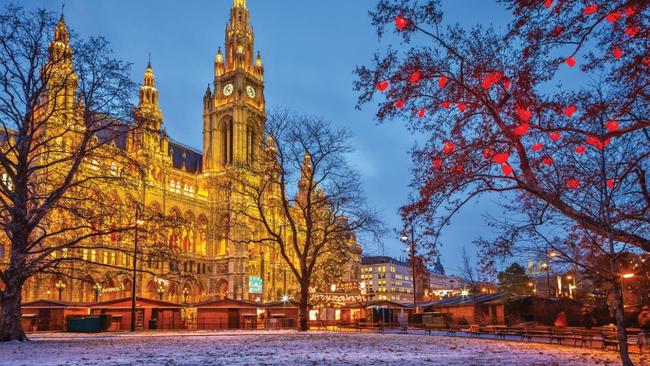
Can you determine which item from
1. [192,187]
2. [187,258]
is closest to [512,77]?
[187,258]

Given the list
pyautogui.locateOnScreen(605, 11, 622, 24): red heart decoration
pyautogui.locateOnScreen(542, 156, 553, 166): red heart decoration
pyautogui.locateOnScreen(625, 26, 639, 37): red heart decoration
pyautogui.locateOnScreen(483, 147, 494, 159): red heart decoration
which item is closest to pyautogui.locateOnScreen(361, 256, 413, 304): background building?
pyautogui.locateOnScreen(542, 156, 553, 166): red heart decoration

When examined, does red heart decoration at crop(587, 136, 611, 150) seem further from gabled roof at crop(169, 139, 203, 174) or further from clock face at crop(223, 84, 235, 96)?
clock face at crop(223, 84, 235, 96)

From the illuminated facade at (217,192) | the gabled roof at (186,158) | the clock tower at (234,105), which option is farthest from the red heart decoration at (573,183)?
the gabled roof at (186,158)

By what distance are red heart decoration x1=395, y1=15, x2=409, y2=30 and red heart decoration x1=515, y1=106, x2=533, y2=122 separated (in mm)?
3270

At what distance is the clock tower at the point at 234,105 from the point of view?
95.9 m

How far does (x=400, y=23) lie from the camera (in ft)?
42.2

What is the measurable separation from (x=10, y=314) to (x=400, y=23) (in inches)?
748

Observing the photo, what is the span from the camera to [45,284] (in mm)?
61000

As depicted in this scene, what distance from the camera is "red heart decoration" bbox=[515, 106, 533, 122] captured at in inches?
505

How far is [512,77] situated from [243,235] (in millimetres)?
78924

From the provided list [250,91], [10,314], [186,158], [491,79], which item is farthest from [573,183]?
[186,158]

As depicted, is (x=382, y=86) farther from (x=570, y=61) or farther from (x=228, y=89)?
(x=228, y=89)

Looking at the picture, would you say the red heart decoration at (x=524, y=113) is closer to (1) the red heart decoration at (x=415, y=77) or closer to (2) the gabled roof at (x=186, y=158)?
(1) the red heart decoration at (x=415, y=77)

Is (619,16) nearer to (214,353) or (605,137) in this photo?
(605,137)
